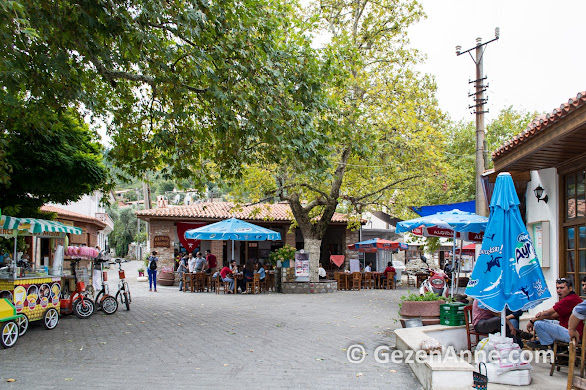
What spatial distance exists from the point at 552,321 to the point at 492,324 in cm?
76

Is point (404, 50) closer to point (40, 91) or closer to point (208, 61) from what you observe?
point (208, 61)

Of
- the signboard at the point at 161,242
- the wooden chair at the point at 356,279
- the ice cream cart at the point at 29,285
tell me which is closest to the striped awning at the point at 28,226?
the ice cream cart at the point at 29,285

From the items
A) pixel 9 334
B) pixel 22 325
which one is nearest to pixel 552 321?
pixel 9 334

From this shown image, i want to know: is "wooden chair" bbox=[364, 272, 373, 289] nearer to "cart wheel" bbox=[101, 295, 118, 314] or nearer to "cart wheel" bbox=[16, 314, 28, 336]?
"cart wheel" bbox=[101, 295, 118, 314]

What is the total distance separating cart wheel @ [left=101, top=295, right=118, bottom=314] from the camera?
11.7m

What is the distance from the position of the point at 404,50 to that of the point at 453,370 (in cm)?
1500

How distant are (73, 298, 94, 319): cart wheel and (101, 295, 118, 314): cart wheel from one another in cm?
52

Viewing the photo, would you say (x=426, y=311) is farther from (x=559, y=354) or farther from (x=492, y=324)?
(x=559, y=354)

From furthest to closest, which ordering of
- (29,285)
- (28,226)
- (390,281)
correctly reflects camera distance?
(390,281) < (28,226) < (29,285)

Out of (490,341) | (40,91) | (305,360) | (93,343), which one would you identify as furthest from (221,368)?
(40,91)

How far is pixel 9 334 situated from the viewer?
25.7 ft

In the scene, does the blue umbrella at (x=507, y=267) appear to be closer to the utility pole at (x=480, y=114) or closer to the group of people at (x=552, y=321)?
the group of people at (x=552, y=321)

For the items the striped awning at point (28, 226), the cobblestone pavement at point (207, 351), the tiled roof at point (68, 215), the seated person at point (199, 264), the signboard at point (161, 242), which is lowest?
the cobblestone pavement at point (207, 351)

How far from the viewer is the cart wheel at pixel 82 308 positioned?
36.2 feet
